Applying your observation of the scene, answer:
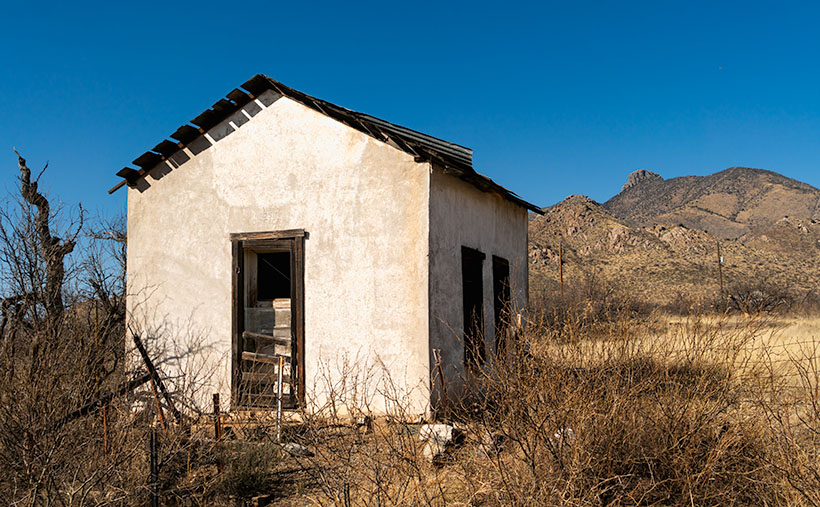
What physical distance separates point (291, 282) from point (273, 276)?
152 centimetres

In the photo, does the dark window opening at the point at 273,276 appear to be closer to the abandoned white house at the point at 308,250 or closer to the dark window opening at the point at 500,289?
the abandoned white house at the point at 308,250

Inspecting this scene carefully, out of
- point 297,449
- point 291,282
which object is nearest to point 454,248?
point 291,282

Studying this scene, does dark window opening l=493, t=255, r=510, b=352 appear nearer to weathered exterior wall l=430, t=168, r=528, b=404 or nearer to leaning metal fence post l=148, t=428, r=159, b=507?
weathered exterior wall l=430, t=168, r=528, b=404

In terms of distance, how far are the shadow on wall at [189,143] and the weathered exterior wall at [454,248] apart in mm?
2904

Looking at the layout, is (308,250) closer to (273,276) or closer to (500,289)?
(273,276)

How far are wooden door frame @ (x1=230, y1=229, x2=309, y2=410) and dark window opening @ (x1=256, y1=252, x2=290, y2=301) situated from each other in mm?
590

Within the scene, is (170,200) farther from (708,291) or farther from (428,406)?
(708,291)

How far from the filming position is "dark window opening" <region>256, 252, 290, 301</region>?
9586 mm

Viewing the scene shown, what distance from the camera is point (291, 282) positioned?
859 cm

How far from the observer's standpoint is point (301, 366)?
27.4 feet

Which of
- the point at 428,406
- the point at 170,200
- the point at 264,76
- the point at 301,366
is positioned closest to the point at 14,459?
the point at 301,366

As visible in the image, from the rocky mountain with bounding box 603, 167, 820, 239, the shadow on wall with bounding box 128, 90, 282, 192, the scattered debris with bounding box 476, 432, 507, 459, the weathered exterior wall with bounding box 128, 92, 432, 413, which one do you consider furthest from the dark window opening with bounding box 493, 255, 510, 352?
the rocky mountain with bounding box 603, 167, 820, 239

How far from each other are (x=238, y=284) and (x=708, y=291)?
33999 mm

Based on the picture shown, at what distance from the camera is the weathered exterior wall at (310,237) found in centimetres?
795
